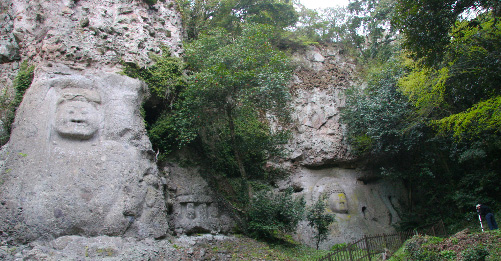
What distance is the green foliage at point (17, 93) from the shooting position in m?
10.7

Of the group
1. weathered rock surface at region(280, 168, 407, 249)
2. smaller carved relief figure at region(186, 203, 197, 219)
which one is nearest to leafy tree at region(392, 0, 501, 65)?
smaller carved relief figure at region(186, 203, 197, 219)

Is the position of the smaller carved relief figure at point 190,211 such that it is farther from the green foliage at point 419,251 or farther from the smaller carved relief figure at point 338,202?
the smaller carved relief figure at point 338,202

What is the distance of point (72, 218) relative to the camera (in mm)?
8570

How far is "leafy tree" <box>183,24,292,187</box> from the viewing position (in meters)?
12.3

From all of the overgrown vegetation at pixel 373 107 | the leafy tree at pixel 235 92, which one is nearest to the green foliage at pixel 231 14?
the overgrown vegetation at pixel 373 107

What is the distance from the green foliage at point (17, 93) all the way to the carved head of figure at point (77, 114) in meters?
1.85

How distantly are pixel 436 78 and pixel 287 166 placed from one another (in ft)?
24.8

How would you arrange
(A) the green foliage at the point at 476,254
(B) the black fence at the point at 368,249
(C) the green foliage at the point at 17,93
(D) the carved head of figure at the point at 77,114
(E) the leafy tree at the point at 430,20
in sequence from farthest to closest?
1. (C) the green foliage at the point at 17,93
2. (D) the carved head of figure at the point at 77,114
3. (B) the black fence at the point at 368,249
4. (E) the leafy tree at the point at 430,20
5. (A) the green foliage at the point at 476,254

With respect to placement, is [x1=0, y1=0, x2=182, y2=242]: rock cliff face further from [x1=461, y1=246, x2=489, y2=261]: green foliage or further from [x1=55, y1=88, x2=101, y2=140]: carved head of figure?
[x1=461, y1=246, x2=489, y2=261]: green foliage

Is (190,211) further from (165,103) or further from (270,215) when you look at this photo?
(165,103)

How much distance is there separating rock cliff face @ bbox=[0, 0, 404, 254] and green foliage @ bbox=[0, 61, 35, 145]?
43cm

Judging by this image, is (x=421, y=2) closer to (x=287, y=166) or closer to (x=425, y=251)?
(x=425, y=251)

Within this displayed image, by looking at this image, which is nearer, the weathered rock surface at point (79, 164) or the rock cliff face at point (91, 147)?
the weathered rock surface at point (79, 164)

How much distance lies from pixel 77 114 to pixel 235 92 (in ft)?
17.1
